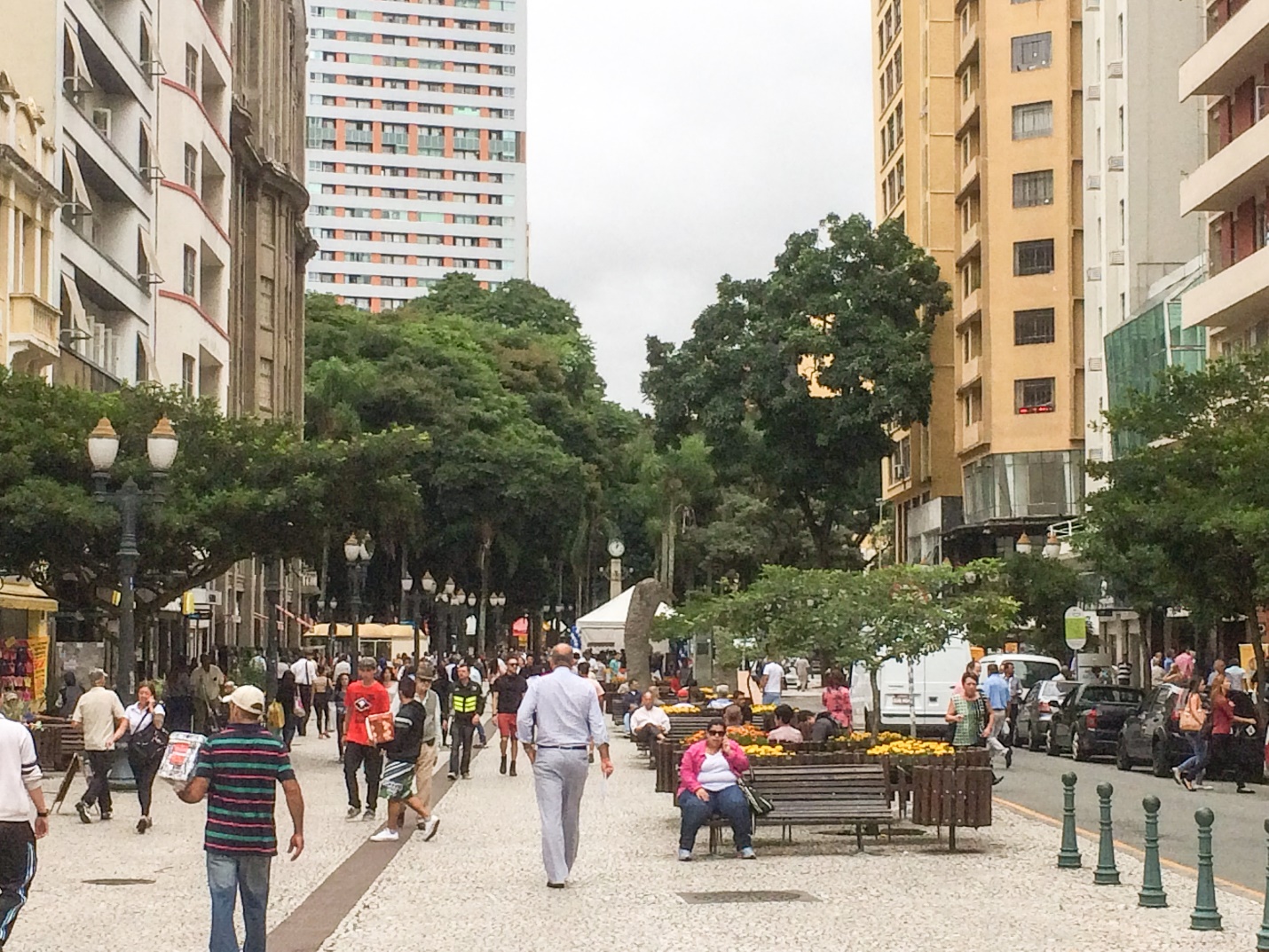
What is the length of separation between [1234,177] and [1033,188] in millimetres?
24122

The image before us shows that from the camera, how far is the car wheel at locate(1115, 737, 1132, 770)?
3372 cm

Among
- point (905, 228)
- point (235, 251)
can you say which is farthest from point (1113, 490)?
point (905, 228)

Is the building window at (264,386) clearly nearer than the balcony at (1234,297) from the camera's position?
No

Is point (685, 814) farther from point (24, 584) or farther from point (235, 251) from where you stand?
point (235, 251)

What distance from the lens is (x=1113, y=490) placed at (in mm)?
37719

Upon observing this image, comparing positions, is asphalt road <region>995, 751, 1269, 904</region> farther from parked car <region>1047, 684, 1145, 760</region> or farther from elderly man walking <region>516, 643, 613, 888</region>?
elderly man walking <region>516, 643, 613, 888</region>

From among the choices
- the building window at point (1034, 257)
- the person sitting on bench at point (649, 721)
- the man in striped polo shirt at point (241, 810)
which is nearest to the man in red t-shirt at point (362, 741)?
the person sitting on bench at point (649, 721)

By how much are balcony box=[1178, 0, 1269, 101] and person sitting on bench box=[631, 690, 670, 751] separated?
22686 mm

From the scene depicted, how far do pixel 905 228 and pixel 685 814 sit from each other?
66.6 meters

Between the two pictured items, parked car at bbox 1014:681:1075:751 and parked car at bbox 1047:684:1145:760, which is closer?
parked car at bbox 1047:684:1145:760

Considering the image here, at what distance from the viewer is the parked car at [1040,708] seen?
130 feet

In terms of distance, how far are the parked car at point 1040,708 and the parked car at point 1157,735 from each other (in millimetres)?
4878

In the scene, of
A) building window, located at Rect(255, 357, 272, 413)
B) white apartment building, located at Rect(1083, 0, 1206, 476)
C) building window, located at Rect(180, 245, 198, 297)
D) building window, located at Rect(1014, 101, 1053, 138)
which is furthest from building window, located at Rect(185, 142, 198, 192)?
building window, located at Rect(1014, 101, 1053, 138)

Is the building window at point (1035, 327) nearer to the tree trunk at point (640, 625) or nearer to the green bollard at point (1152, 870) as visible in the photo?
the tree trunk at point (640, 625)
